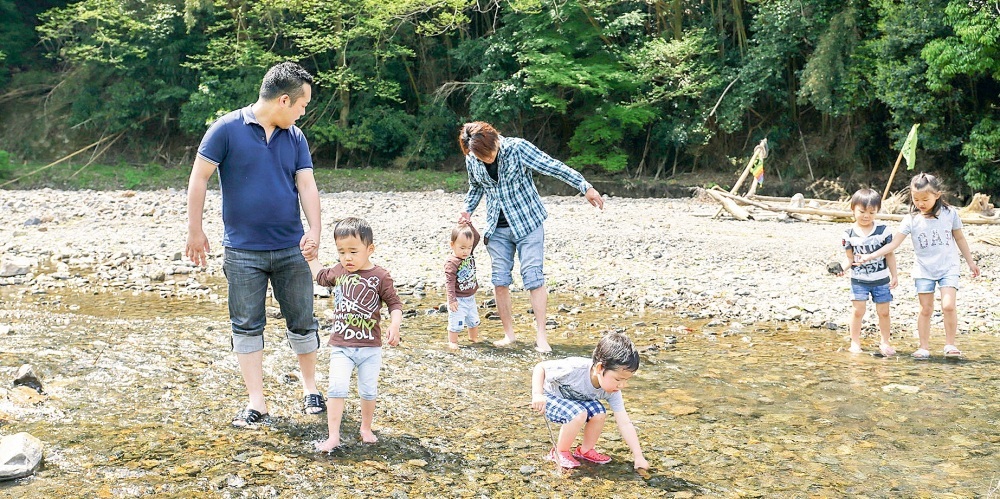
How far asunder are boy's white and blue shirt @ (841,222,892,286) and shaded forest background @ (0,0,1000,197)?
13193 millimetres

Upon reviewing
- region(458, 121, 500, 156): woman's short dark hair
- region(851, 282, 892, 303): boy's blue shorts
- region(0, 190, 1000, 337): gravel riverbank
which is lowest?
region(0, 190, 1000, 337): gravel riverbank

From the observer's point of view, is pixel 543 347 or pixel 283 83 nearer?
pixel 283 83

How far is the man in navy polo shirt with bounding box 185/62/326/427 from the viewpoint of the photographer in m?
4.27

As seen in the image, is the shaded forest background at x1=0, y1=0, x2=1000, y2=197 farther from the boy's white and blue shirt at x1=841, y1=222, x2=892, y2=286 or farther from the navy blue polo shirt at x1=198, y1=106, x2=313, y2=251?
the navy blue polo shirt at x1=198, y1=106, x2=313, y2=251

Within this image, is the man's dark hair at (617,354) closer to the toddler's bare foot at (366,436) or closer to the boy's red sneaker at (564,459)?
the boy's red sneaker at (564,459)

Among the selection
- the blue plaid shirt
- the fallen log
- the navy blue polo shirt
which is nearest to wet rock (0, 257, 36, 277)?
the blue plaid shirt

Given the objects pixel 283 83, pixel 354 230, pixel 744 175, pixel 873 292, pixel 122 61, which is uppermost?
pixel 122 61

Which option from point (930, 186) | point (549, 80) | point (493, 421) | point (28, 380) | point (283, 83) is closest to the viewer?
point (283, 83)

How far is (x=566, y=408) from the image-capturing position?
4012 millimetres

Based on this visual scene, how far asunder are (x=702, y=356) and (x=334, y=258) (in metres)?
6.43

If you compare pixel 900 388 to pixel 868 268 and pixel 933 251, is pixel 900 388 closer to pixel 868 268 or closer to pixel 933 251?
pixel 868 268

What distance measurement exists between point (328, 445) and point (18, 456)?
52.6 inches

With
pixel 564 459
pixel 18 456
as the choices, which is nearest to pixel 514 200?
pixel 564 459

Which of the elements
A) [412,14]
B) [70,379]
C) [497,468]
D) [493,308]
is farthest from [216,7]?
[497,468]
